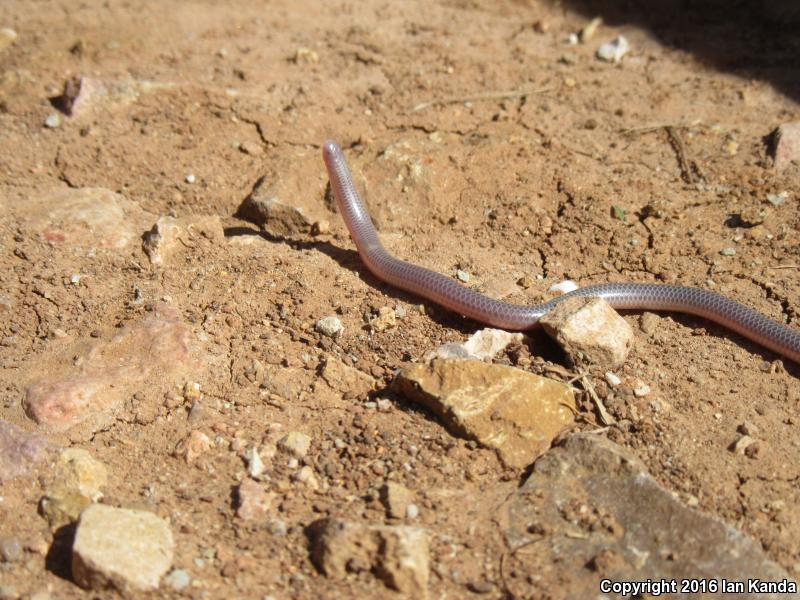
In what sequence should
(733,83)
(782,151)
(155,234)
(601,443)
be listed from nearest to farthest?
(601,443), (155,234), (782,151), (733,83)

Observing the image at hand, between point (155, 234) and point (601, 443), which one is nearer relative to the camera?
point (601, 443)

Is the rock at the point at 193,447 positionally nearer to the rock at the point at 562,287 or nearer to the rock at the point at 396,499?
the rock at the point at 396,499

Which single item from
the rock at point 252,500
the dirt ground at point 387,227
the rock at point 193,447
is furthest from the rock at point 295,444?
the rock at point 193,447

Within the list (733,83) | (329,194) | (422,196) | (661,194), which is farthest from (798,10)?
(329,194)

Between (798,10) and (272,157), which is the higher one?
(798,10)

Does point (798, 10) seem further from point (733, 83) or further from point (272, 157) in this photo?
point (272, 157)

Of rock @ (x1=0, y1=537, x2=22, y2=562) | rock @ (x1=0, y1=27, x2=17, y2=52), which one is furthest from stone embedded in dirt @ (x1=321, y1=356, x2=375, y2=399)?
Result: rock @ (x1=0, y1=27, x2=17, y2=52)
